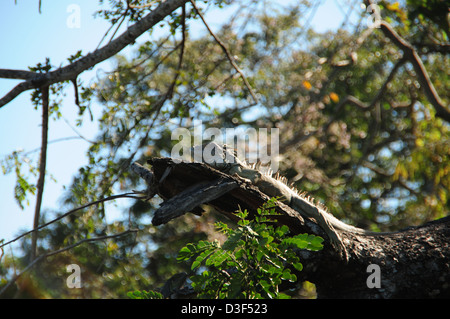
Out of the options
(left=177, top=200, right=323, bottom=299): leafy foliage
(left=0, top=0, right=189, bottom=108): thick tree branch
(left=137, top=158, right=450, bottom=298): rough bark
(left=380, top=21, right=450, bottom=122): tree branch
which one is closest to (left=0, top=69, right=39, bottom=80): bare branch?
(left=0, top=0, right=189, bottom=108): thick tree branch

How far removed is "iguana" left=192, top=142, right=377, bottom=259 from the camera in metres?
3.11

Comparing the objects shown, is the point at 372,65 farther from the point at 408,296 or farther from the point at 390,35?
the point at 408,296

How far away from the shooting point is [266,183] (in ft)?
10.7

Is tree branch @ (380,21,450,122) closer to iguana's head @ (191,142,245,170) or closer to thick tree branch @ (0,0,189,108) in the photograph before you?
thick tree branch @ (0,0,189,108)

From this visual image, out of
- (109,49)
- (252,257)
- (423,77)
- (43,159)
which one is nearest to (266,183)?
(252,257)

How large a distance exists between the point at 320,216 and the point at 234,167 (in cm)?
72

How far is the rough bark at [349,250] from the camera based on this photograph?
A: 9.68ft

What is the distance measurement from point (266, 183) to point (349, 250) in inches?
29.9

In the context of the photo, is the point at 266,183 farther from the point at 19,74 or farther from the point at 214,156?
the point at 19,74

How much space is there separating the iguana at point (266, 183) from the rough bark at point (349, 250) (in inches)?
2.7

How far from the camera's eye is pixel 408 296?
3.27 m

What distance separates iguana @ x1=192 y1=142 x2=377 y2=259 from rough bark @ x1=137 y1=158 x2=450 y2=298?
0.22 ft

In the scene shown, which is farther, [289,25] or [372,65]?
[372,65]
